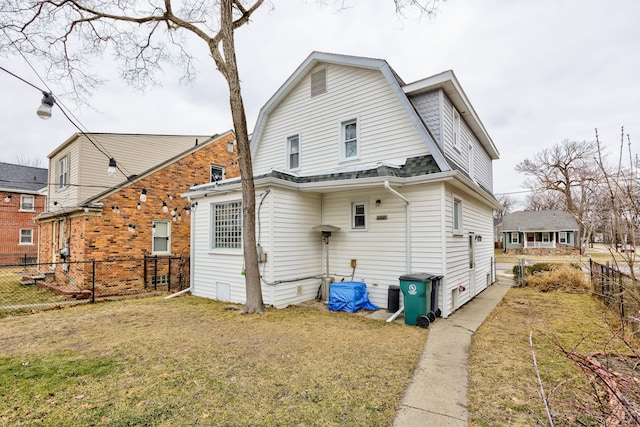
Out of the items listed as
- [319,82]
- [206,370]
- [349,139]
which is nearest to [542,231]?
[349,139]

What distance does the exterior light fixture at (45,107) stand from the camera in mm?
Result: 6949

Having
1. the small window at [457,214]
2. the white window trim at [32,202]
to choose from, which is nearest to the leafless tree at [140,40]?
the small window at [457,214]

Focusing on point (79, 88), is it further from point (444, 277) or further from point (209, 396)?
point (444, 277)

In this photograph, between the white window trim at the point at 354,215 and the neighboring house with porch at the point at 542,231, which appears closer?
the white window trim at the point at 354,215

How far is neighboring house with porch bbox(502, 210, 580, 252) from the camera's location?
109ft

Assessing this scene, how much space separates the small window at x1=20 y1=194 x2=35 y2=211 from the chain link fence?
1131 cm

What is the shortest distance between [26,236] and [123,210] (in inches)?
675

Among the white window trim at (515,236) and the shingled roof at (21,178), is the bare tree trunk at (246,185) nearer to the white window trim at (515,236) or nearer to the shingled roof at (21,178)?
the shingled roof at (21,178)

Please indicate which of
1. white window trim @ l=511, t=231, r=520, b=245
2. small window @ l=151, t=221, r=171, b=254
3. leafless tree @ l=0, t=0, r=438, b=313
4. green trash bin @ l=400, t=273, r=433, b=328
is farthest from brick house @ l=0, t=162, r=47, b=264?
white window trim @ l=511, t=231, r=520, b=245

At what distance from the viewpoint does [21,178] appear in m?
22.8

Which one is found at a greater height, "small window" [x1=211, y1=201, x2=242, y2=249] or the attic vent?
the attic vent

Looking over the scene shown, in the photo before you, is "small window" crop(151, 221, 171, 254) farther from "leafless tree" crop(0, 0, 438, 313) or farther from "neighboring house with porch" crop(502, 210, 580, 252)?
"neighboring house with porch" crop(502, 210, 580, 252)

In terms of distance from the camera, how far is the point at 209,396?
3.56 meters

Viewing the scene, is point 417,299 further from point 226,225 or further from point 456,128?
point 226,225
